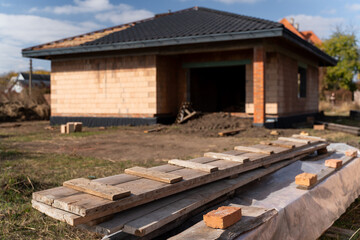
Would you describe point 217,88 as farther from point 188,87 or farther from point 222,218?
point 222,218

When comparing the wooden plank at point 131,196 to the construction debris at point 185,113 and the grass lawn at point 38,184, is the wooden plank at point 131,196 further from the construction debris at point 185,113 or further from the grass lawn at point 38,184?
the construction debris at point 185,113

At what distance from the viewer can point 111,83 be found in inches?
576

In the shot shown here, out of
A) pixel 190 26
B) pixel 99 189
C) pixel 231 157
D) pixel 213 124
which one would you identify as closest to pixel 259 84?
pixel 213 124

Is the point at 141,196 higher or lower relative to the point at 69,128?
higher

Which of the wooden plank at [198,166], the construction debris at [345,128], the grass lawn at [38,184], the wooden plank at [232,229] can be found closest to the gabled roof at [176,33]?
the construction debris at [345,128]

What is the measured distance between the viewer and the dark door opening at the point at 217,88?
16484 mm

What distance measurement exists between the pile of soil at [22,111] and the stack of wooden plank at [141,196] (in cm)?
1817

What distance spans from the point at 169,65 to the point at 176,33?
1947 millimetres

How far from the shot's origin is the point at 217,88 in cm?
1952

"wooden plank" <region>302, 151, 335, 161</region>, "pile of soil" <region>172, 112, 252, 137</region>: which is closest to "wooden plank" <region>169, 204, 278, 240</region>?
"wooden plank" <region>302, 151, 335, 161</region>

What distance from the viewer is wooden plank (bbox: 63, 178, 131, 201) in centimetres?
253

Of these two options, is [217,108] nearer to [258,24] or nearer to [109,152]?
[258,24]

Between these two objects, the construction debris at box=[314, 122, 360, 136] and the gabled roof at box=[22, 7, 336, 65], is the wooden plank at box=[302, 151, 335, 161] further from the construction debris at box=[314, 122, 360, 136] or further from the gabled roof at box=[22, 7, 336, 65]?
the gabled roof at box=[22, 7, 336, 65]

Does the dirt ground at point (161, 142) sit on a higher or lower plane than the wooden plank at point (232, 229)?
lower
